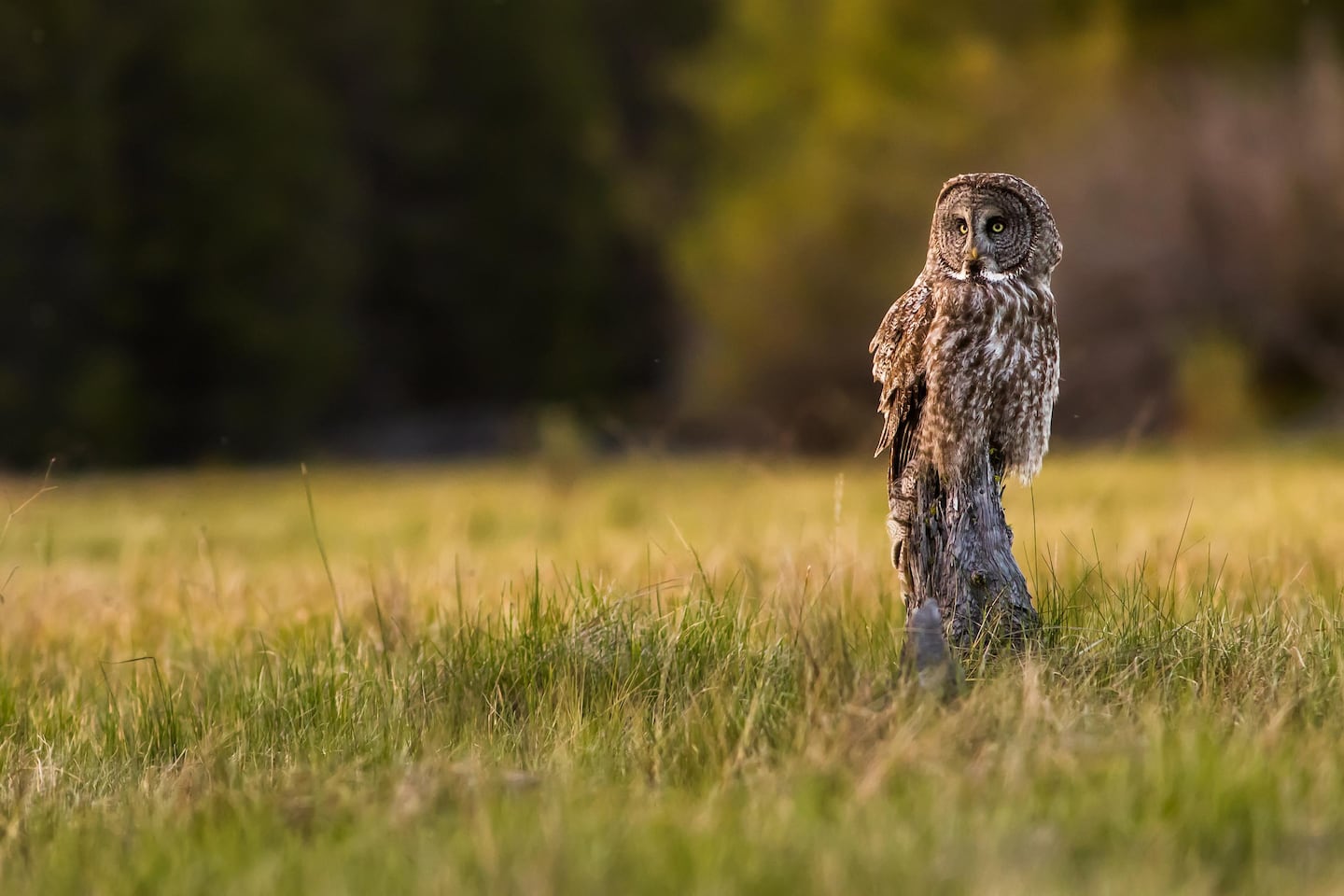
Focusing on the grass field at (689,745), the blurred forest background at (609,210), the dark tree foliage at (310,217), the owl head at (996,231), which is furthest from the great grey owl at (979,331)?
the dark tree foliage at (310,217)

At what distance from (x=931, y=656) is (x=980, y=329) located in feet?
2.72

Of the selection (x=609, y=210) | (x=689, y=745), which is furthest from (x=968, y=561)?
(x=609, y=210)

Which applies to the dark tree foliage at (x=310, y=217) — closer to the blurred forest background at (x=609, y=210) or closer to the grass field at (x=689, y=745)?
the blurred forest background at (x=609, y=210)

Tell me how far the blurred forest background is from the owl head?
5.88 meters

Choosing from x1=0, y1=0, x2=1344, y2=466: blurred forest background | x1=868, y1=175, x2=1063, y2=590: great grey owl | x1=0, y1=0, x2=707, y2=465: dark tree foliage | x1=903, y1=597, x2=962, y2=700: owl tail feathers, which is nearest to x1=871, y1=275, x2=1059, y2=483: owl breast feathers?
x1=868, y1=175, x2=1063, y2=590: great grey owl

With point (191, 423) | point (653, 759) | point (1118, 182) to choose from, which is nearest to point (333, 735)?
point (653, 759)

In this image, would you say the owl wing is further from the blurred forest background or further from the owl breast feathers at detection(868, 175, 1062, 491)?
the blurred forest background

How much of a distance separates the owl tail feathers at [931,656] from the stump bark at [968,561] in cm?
34

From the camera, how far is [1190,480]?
984cm

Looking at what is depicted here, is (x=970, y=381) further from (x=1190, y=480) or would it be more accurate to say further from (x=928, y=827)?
(x=1190, y=480)

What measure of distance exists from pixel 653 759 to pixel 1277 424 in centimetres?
1374

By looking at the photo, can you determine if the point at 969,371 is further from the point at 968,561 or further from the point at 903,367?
the point at 968,561

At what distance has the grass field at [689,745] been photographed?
238cm

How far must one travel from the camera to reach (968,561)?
3.64 metres
